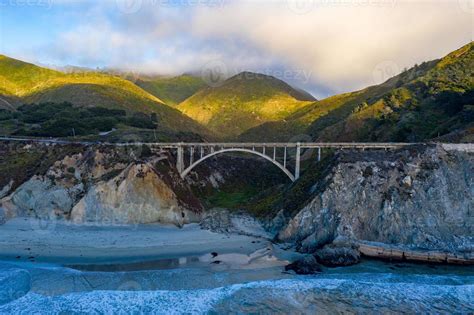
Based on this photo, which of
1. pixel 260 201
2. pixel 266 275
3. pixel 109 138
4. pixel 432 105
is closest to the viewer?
pixel 266 275

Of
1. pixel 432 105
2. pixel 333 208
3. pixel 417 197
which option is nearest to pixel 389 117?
pixel 432 105

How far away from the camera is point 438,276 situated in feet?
107

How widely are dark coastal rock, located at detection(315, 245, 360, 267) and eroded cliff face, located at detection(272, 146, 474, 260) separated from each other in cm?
200

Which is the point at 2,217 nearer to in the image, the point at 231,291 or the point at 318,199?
the point at 231,291

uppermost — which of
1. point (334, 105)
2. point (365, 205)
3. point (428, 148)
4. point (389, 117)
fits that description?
point (334, 105)

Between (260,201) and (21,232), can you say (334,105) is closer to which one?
(260,201)

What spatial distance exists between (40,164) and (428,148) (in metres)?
53.3

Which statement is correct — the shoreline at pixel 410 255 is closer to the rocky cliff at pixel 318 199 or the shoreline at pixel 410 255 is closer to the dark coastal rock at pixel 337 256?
the rocky cliff at pixel 318 199

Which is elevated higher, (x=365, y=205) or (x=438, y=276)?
(x=365, y=205)

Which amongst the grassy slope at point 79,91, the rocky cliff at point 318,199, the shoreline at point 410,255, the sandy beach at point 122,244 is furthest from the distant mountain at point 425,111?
the grassy slope at point 79,91

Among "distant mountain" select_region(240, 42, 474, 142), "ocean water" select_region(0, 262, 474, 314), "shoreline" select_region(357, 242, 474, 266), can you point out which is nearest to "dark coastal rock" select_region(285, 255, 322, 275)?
"ocean water" select_region(0, 262, 474, 314)

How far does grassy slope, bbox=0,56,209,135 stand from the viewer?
127 meters

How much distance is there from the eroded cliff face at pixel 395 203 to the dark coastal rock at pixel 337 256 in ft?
6.57

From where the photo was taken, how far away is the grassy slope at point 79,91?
127438 mm
